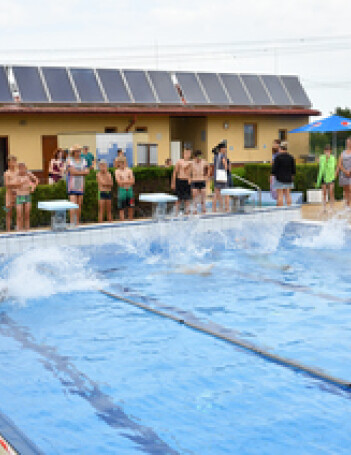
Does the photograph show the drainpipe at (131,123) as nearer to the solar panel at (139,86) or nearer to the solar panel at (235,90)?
the solar panel at (139,86)

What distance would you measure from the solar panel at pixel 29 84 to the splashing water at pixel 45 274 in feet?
37.8

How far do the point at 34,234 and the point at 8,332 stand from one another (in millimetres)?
4430

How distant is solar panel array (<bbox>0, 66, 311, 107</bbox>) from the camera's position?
73.5 feet

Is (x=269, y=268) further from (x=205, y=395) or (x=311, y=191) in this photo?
(x=311, y=191)

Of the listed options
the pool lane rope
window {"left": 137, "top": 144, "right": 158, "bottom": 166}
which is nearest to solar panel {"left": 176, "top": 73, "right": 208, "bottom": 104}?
window {"left": 137, "top": 144, "right": 158, "bottom": 166}

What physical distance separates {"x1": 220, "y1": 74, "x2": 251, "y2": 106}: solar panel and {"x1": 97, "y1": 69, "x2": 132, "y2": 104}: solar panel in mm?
4814

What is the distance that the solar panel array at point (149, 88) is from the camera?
2239 cm

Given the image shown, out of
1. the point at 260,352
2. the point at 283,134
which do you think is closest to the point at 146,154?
the point at 283,134

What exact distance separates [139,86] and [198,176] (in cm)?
1178

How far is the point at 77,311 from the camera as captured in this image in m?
8.20

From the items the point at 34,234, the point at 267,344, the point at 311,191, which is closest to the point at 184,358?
the point at 267,344

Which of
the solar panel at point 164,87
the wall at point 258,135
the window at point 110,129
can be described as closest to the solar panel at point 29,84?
the window at point 110,129

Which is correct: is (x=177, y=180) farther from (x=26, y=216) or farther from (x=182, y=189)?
(x=26, y=216)

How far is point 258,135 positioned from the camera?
27.6 m
